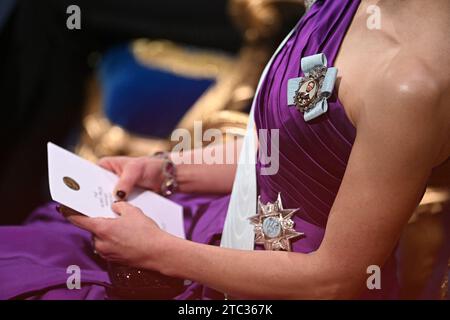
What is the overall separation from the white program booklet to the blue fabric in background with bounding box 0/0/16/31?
101 centimetres

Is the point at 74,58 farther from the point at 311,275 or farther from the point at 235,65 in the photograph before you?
the point at 311,275

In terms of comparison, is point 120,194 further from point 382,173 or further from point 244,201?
point 382,173

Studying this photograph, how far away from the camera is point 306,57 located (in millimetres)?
855

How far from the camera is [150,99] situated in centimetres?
184

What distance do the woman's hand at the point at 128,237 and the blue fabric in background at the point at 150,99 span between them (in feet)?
3.11

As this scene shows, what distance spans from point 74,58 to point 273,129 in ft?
4.31

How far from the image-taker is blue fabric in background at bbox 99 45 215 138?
1.84 meters

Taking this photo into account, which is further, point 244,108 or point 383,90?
point 244,108

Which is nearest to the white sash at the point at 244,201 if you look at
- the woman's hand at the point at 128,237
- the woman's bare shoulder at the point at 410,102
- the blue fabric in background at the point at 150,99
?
the woman's hand at the point at 128,237

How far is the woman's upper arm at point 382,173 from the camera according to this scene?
2.37 ft

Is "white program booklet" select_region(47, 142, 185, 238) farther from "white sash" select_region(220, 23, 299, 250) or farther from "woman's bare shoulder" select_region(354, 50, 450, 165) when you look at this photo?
"woman's bare shoulder" select_region(354, 50, 450, 165)

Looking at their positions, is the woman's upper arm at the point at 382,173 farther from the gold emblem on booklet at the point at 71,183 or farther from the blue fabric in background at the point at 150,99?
the blue fabric in background at the point at 150,99

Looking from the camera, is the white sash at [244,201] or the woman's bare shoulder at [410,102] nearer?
the woman's bare shoulder at [410,102]
